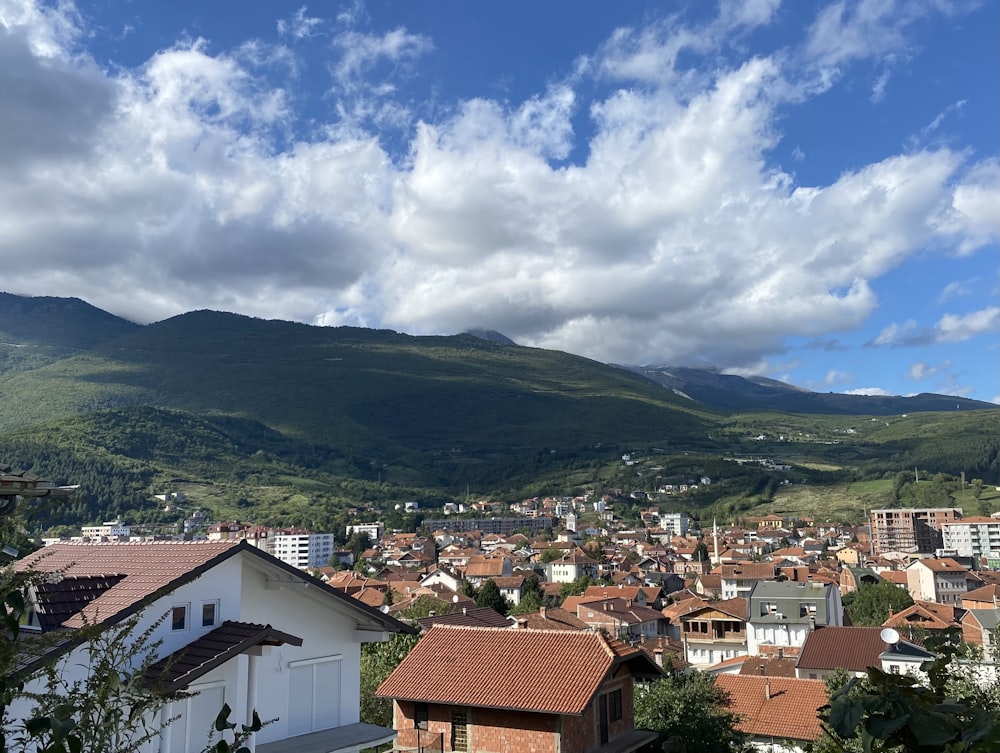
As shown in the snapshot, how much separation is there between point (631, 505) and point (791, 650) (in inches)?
5712

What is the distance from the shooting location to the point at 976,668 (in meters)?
→ 6.46

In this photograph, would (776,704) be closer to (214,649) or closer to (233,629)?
(233,629)

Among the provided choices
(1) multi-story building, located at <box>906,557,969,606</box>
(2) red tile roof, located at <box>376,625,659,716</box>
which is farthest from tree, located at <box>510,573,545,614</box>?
(1) multi-story building, located at <box>906,557,969,606</box>

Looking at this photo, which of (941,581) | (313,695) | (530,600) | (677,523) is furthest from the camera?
(677,523)

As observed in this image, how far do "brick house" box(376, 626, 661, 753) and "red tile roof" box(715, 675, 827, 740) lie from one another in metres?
8.48

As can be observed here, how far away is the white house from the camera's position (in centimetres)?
767

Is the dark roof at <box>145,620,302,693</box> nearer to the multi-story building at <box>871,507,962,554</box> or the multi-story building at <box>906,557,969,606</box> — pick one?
the multi-story building at <box>906,557,969,606</box>

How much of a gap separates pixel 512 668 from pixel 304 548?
11582cm

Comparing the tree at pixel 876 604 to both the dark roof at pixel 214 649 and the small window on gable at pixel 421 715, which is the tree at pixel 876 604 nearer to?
the small window on gable at pixel 421 715

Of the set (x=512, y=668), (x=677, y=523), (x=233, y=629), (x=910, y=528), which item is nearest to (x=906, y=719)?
(x=233, y=629)

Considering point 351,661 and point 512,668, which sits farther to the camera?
point 512,668

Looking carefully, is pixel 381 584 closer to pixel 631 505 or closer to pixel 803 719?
pixel 803 719

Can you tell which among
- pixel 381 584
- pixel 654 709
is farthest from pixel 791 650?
pixel 381 584

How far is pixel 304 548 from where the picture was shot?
125 metres
